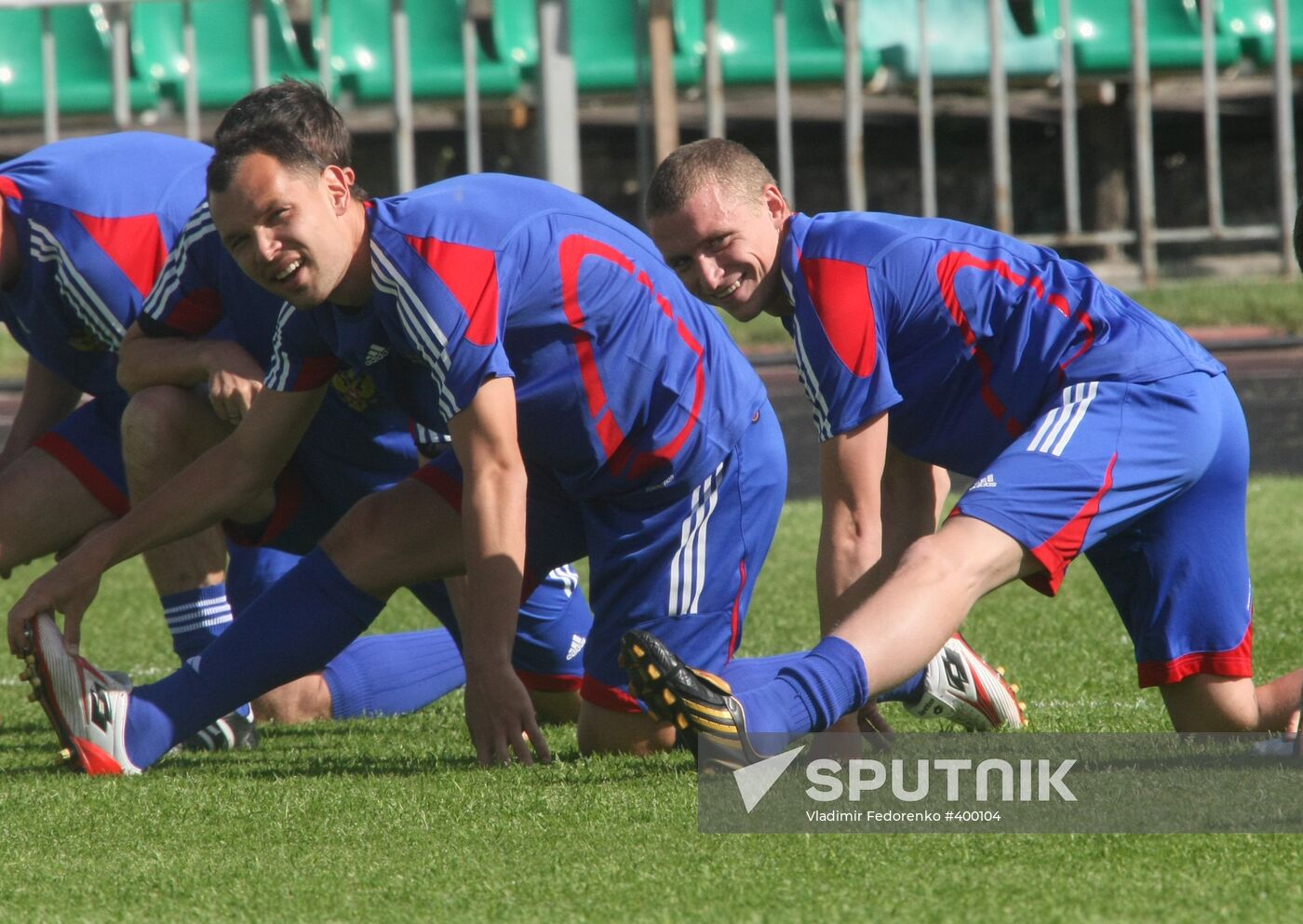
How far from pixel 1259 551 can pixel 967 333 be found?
3.20 m

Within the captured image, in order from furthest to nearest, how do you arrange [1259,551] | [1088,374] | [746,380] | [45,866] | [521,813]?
[1259,551], [746,380], [1088,374], [521,813], [45,866]

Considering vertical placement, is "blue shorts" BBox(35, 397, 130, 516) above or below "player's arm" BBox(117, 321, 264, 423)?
below

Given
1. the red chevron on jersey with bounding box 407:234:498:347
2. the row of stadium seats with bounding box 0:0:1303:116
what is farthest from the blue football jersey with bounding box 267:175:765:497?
the row of stadium seats with bounding box 0:0:1303:116

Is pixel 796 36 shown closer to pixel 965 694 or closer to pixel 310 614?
pixel 965 694

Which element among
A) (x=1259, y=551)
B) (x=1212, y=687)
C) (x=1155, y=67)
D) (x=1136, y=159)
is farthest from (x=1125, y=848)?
(x=1155, y=67)

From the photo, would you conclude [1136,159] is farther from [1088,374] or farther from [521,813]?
[521,813]

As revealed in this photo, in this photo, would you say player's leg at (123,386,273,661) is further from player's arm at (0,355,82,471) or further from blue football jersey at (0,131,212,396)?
player's arm at (0,355,82,471)

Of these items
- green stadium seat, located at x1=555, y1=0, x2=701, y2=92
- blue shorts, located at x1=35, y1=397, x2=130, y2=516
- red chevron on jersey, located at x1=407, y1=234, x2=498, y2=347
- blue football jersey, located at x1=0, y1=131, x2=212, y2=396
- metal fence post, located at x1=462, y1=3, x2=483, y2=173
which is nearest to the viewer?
red chevron on jersey, located at x1=407, y1=234, x2=498, y2=347

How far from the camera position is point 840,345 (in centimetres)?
313

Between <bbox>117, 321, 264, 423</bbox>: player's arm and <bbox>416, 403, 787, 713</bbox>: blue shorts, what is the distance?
485 millimetres

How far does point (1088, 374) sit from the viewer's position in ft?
10.7

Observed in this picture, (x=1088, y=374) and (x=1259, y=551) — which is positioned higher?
(x=1088, y=374)

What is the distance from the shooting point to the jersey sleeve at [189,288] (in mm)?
3898

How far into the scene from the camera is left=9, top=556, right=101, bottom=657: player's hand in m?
3.54
